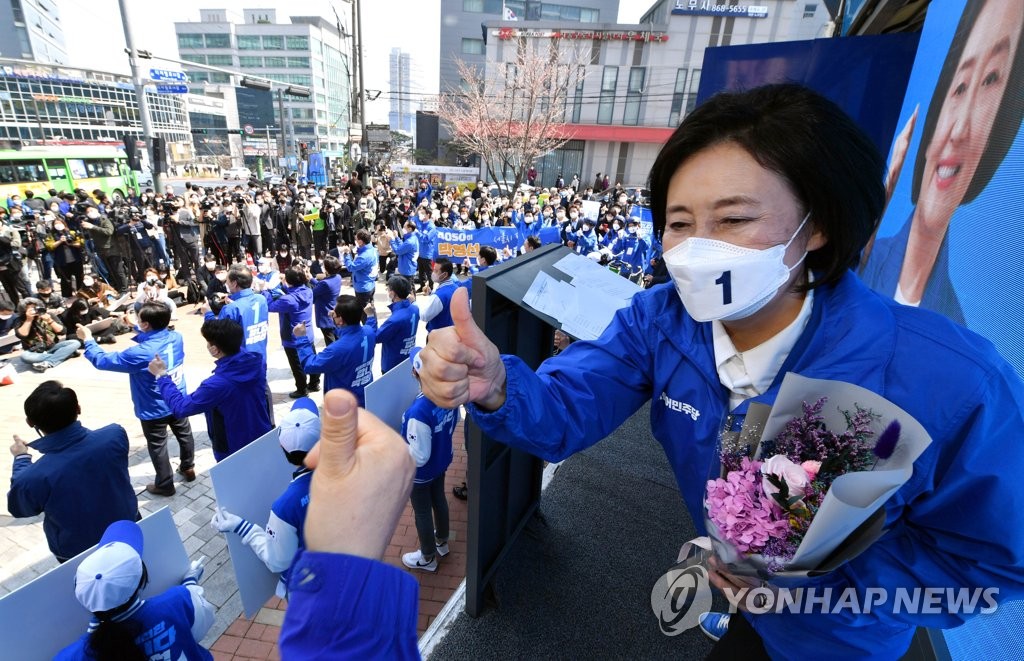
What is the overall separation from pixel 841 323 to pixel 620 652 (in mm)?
2367

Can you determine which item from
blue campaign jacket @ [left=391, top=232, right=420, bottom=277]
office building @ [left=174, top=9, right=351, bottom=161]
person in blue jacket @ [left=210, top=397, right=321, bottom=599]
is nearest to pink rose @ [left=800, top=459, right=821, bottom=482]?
person in blue jacket @ [left=210, top=397, right=321, bottom=599]

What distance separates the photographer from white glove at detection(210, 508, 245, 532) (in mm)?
2672

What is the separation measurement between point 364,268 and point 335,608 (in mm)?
7699

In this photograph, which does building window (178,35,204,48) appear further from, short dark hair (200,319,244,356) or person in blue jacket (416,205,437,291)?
short dark hair (200,319,244,356)

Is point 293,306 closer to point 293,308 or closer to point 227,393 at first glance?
point 293,308

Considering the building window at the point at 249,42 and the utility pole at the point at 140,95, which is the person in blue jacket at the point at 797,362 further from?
the building window at the point at 249,42

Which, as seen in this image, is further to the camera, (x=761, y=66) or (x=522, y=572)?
(x=761, y=66)

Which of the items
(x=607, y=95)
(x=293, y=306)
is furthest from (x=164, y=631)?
(x=607, y=95)

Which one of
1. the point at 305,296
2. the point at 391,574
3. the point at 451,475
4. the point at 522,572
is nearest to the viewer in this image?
the point at 391,574

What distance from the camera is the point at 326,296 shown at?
6676mm

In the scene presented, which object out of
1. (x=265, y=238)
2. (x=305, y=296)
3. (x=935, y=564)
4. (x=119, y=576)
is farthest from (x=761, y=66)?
(x=265, y=238)

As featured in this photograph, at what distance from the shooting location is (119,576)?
191cm

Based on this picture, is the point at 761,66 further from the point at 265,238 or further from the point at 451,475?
the point at 265,238

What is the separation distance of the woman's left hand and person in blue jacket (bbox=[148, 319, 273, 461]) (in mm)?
3696
